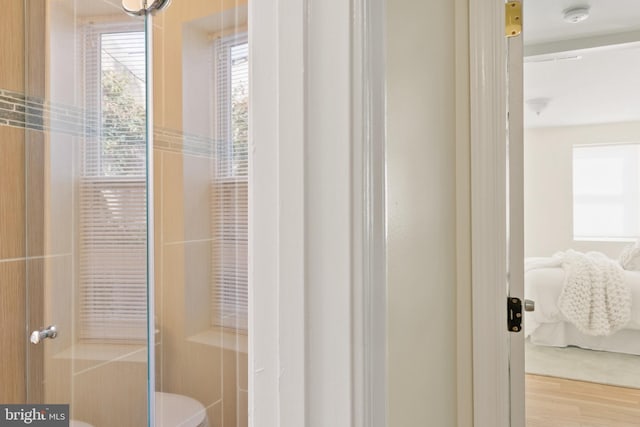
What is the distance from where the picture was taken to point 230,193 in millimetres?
1195

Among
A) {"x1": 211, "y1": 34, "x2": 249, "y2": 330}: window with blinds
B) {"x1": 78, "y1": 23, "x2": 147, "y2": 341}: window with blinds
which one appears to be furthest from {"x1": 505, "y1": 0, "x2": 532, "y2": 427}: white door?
{"x1": 78, "y1": 23, "x2": 147, "y2": 341}: window with blinds

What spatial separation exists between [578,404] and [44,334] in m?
3.13

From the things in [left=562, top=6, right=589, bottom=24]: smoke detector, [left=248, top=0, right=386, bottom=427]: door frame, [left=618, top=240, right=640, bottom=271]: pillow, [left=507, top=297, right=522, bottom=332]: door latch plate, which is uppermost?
[left=562, top=6, right=589, bottom=24]: smoke detector

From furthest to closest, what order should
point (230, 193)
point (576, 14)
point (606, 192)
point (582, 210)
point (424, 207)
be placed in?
point (582, 210) → point (606, 192) → point (576, 14) → point (230, 193) → point (424, 207)

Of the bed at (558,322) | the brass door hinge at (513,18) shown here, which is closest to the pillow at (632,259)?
the bed at (558,322)

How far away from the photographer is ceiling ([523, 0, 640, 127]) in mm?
2516

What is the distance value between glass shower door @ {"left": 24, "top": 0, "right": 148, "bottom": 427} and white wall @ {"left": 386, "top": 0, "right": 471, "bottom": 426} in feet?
2.59

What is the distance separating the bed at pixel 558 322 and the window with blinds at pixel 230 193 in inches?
143

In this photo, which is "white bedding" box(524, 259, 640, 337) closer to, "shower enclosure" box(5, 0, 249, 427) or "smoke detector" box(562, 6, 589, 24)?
"smoke detector" box(562, 6, 589, 24)

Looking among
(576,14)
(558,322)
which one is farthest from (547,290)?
(576,14)

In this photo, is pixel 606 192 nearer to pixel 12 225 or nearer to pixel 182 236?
pixel 182 236

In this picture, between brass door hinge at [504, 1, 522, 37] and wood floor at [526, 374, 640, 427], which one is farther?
wood floor at [526, 374, 640, 427]

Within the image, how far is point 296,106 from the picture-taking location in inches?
17.8

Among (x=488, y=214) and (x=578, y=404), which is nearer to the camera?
(x=488, y=214)
